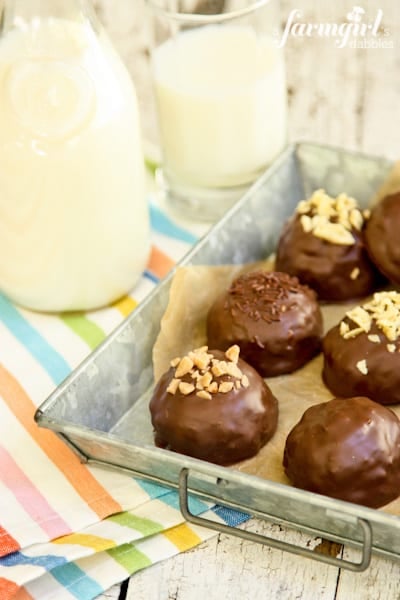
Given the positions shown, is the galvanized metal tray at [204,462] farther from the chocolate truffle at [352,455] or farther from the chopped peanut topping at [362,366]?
the chopped peanut topping at [362,366]

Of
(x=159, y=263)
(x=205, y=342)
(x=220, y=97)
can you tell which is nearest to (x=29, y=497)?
(x=205, y=342)

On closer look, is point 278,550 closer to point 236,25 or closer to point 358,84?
point 236,25

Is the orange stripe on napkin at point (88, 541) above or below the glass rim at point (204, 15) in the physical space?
below

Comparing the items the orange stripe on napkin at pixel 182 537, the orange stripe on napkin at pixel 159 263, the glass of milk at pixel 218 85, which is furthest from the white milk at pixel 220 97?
the orange stripe on napkin at pixel 182 537

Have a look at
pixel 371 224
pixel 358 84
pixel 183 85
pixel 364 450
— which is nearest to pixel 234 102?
pixel 183 85

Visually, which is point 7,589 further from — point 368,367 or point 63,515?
Result: point 368,367

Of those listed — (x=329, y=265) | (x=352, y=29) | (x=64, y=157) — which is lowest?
(x=329, y=265)
